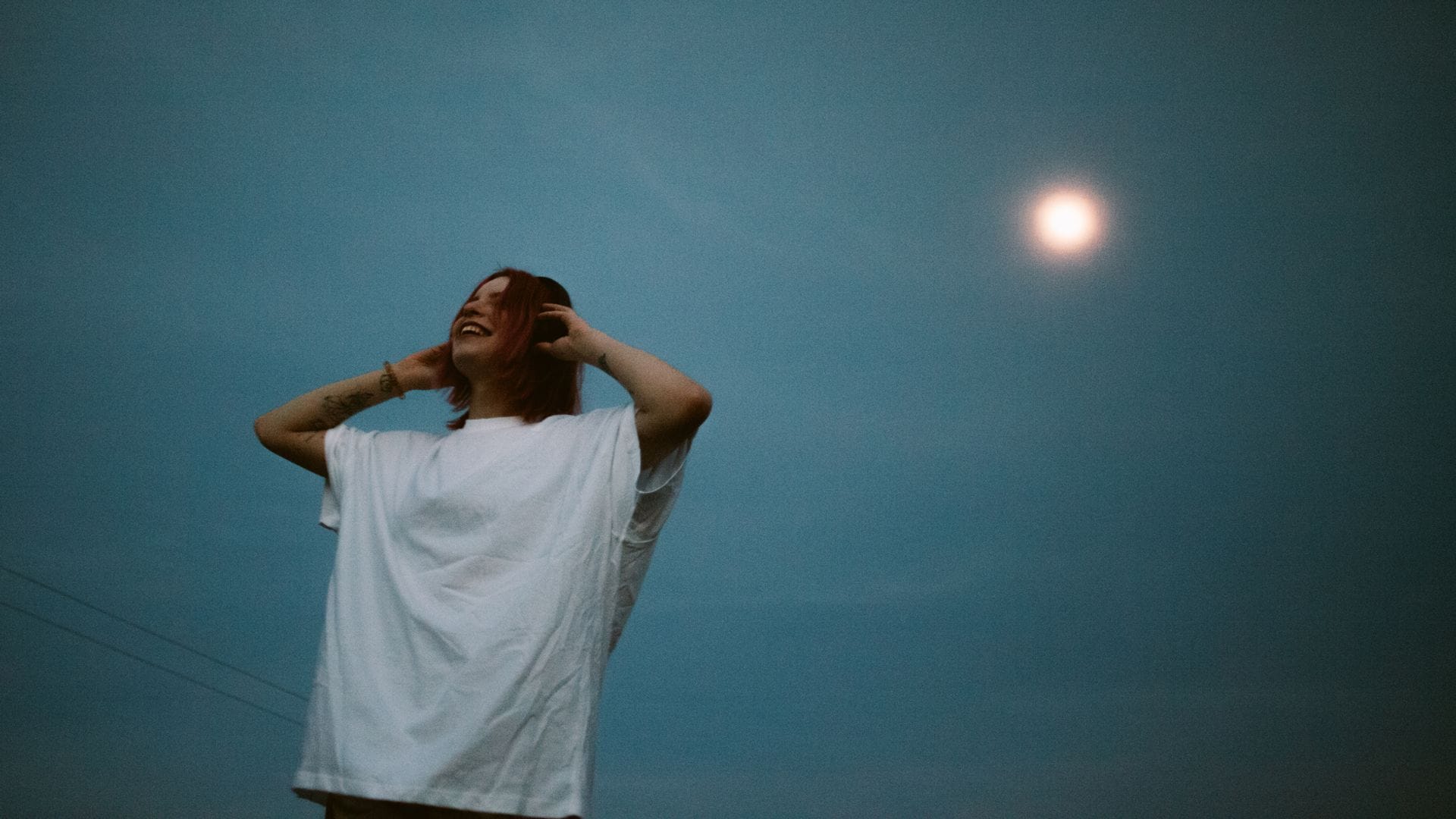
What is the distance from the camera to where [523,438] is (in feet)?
4.59

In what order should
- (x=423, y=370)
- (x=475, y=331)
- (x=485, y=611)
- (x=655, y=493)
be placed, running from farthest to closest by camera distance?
1. (x=423, y=370)
2. (x=475, y=331)
3. (x=655, y=493)
4. (x=485, y=611)

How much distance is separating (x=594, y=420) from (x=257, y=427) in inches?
22.9

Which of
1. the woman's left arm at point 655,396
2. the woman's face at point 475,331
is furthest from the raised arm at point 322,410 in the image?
the woman's left arm at point 655,396

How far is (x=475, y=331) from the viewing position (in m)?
1.50

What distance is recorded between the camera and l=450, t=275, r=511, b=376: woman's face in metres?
1.49

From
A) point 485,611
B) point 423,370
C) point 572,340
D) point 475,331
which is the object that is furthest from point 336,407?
point 485,611

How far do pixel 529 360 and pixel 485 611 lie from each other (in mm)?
430

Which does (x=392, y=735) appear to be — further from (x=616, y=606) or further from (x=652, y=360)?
(x=652, y=360)

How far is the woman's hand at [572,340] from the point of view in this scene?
142 cm

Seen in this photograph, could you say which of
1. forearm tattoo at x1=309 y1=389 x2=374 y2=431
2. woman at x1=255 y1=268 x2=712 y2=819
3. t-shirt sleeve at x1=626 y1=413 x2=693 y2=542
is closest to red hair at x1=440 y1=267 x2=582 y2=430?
woman at x1=255 y1=268 x2=712 y2=819

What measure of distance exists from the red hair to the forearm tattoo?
13 cm

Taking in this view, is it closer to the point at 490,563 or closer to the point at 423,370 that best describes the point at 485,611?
the point at 490,563

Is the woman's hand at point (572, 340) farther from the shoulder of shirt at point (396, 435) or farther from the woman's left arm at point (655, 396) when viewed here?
the shoulder of shirt at point (396, 435)

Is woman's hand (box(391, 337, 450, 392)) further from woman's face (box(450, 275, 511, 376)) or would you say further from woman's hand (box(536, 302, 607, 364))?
woman's hand (box(536, 302, 607, 364))
